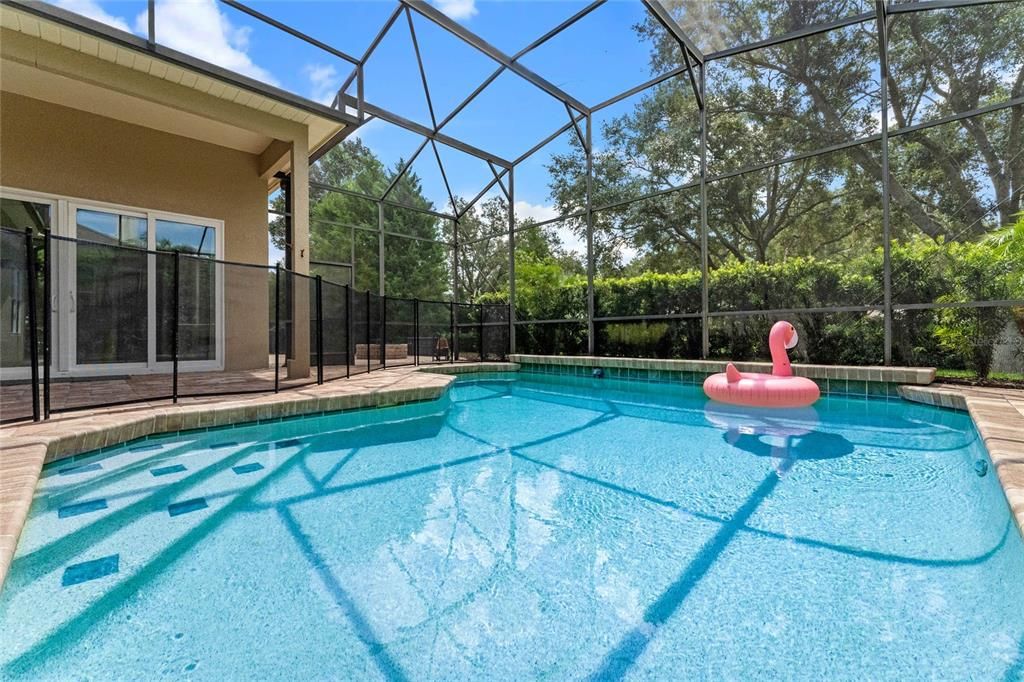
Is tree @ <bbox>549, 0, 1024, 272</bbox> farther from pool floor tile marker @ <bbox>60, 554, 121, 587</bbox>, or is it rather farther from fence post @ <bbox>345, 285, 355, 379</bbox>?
pool floor tile marker @ <bbox>60, 554, 121, 587</bbox>

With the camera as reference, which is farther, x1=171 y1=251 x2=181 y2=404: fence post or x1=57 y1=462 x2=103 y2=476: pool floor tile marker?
x1=171 y1=251 x2=181 y2=404: fence post

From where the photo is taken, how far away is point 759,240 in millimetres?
8727

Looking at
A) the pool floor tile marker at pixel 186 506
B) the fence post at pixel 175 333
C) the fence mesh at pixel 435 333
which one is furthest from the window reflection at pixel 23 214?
the fence mesh at pixel 435 333

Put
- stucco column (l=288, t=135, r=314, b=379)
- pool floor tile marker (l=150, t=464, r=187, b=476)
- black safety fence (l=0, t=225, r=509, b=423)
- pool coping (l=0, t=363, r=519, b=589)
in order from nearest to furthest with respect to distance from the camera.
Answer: pool coping (l=0, t=363, r=519, b=589), pool floor tile marker (l=150, t=464, r=187, b=476), black safety fence (l=0, t=225, r=509, b=423), stucco column (l=288, t=135, r=314, b=379)

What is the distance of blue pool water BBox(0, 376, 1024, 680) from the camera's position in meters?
1.54

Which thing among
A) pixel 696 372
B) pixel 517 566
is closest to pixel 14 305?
pixel 517 566

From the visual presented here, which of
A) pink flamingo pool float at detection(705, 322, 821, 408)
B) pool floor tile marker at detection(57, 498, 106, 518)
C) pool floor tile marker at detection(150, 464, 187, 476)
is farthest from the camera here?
pink flamingo pool float at detection(705, 322, 821, 408)

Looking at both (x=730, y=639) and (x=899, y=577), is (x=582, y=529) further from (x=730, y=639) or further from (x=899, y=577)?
(x=899, y=577)

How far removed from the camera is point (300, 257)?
666 cm

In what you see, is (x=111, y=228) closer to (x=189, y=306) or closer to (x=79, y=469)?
(x=189, y=306)

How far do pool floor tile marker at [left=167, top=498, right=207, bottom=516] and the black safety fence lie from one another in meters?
1.93

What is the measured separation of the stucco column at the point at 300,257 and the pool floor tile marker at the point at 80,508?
3783 millimetres

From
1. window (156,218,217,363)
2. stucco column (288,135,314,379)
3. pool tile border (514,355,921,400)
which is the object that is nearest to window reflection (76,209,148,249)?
window (156,218,217,363)

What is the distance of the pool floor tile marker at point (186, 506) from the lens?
2746 mm
